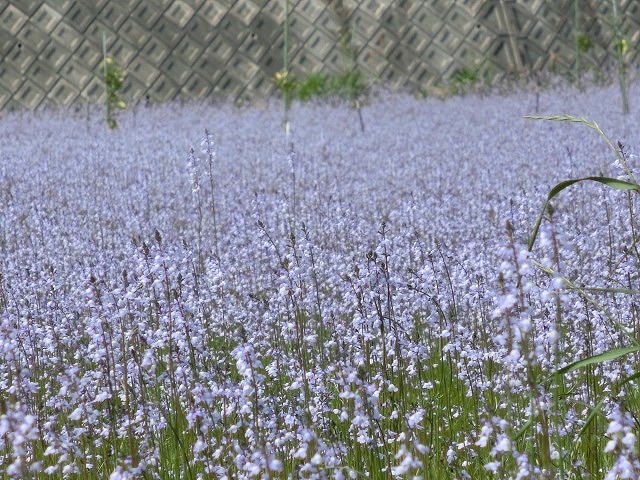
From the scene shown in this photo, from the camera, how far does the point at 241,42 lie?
1659 cm

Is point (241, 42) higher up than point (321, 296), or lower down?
→ lower down

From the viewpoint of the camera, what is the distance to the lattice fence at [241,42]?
53.6ft

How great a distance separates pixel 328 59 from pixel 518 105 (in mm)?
4519

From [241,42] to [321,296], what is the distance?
12.1 m

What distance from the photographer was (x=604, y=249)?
5242 millimetres

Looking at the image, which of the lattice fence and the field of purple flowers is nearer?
the field of purple flowers

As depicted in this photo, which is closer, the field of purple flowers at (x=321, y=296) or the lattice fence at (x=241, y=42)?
the field of purple flowers at (x=321, y=296)

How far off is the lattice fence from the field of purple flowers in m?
2.39

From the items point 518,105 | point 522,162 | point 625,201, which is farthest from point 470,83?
point 625,201

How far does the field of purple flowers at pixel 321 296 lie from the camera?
2.58 meters

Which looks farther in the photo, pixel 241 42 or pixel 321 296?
pixel 241 42

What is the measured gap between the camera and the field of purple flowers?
2.58 meters

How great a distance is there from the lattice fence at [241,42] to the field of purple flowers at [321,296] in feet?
7.85

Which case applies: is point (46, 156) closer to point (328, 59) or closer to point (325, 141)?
point (325, 141)
